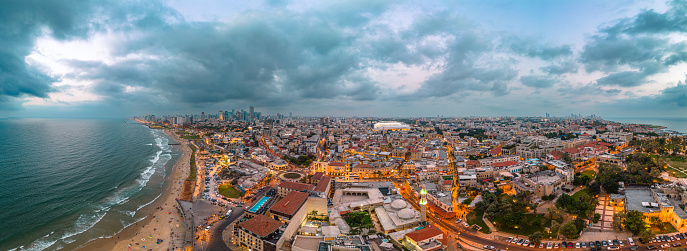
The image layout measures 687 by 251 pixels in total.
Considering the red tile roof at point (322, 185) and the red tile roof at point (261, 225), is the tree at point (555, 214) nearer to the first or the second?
the red tile roof at point (322, 185)

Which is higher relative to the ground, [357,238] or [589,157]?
[589,157]

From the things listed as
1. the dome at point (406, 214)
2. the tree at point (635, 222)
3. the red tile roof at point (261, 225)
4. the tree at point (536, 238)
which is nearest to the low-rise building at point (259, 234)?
the red tile roof at point (261, 225)

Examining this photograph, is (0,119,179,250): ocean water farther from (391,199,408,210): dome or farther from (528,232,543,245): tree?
(528,232,543,245): tree

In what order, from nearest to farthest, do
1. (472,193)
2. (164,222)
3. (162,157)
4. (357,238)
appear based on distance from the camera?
(357,238)
(164,222)
(472,193)
(162,157)

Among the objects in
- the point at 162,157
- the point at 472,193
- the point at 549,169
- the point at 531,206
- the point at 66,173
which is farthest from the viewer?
the point at 162,157

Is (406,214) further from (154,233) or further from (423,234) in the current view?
(154,233)

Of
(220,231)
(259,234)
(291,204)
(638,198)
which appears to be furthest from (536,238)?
(220,231)

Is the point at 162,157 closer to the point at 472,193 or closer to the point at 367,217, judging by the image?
the point at 367,217

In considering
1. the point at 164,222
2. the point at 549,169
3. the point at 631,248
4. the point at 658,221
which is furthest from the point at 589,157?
the point at 164,222
